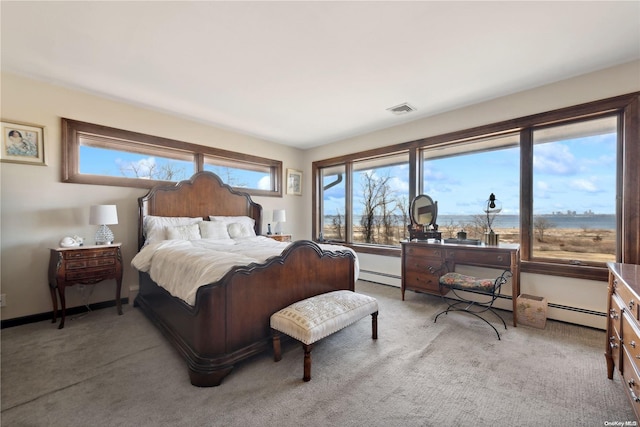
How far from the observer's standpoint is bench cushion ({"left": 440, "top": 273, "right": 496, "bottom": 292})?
2541mm

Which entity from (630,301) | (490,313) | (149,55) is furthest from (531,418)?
(149,55)

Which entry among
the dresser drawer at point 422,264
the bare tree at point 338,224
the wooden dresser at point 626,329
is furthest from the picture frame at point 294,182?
the wooden dresser at point 626,329

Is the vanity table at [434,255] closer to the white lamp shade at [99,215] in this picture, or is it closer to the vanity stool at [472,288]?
the vanity stool at [472,288]

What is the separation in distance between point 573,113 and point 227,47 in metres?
3.60

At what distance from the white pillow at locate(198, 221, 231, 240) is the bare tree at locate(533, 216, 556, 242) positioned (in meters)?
4.00

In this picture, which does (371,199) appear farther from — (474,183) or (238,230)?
(238,230)

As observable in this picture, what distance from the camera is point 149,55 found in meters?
2.41

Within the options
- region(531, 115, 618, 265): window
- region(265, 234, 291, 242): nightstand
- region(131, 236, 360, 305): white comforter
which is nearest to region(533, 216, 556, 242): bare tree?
region(531, 115, 618, 265): window

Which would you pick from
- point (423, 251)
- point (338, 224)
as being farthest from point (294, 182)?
point (423, 251)

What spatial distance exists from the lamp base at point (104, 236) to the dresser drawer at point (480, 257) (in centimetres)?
413

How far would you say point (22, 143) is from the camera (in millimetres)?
2793

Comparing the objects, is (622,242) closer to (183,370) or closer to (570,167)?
(570,167)

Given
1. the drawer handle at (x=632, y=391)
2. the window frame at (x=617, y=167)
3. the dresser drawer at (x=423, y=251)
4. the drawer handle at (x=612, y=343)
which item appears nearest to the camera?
the drawer handle at (x=632, y=391)

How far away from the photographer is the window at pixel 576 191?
271cm
